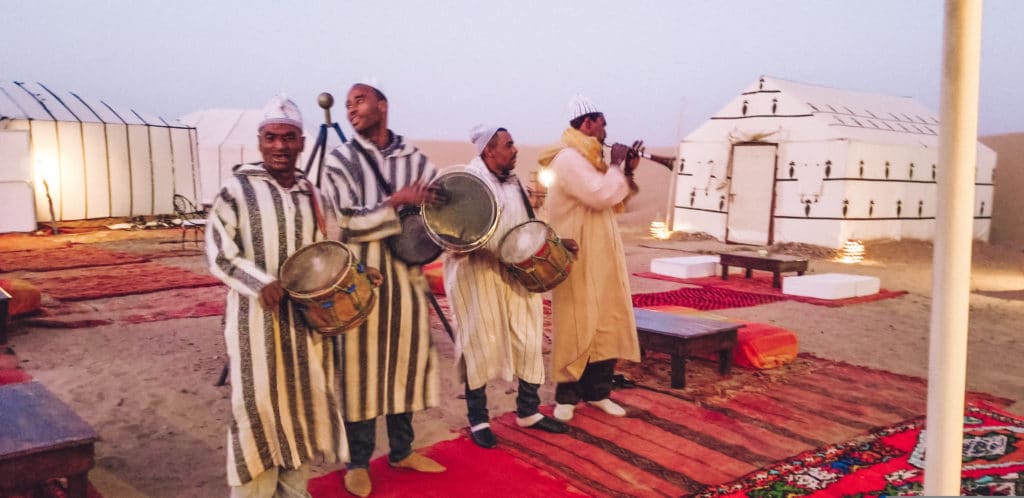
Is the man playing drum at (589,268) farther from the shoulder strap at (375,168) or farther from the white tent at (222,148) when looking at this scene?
the white tent at (222,148)

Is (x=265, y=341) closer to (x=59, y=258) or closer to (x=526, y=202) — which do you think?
(x=526, y=202)

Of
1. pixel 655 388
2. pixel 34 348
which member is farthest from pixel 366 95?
pixel 34 348

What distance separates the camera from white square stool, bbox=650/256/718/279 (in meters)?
8.76

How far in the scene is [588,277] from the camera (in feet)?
11.7

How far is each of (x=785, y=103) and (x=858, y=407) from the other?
30.6 feet

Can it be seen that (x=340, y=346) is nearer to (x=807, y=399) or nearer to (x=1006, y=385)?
(x=807, y=399)

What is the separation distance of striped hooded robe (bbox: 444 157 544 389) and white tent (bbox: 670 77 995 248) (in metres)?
9.31

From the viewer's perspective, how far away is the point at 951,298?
1.22 m

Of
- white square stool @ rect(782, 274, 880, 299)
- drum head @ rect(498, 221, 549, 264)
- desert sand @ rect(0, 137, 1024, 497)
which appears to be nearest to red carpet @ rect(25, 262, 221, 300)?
desert sand @ rect(0, 137, 1024, 497)

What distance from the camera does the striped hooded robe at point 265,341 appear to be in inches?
89.2

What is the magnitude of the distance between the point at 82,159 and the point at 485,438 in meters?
12.9

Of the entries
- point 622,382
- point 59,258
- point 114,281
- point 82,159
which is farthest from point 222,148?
point 622,382

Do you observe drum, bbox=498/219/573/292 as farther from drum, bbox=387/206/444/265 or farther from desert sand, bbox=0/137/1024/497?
desert sand, bbox=0/137/1024/497

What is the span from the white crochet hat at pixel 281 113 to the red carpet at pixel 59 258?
24.5ft
